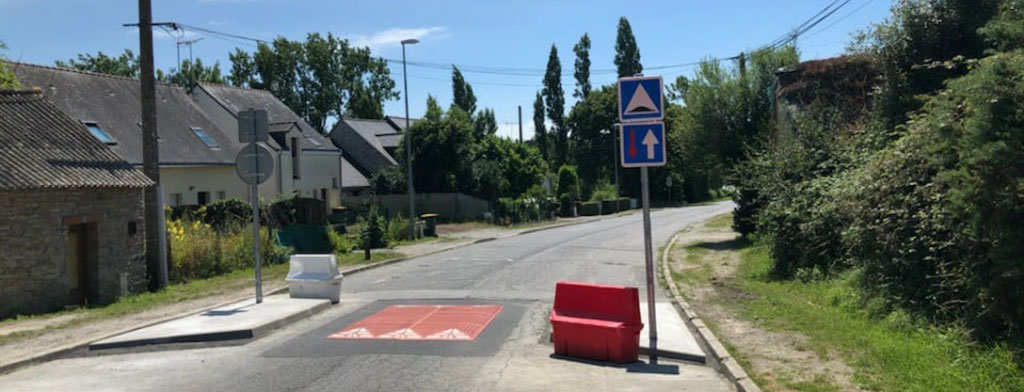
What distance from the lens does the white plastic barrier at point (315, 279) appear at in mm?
13219

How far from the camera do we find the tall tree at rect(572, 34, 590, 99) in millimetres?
79750

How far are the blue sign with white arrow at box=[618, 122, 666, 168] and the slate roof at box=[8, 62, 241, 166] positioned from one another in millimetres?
23357

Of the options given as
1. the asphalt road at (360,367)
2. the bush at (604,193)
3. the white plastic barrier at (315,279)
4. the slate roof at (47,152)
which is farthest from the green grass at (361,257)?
the bush at (604,193)

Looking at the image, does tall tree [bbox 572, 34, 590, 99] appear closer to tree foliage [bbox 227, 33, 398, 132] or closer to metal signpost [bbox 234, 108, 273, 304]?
tree foliage [bbox 227, 33, 398, 132]

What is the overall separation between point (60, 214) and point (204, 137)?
1950cm

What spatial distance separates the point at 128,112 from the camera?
99.6ft

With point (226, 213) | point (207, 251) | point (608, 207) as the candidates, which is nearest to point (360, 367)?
point (207, 251)

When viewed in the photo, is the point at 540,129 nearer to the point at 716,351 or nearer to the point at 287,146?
the point at 287,146

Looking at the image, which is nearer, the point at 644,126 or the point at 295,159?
the point at 644,126

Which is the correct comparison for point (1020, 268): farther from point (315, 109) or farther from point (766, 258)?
point (315, 109)

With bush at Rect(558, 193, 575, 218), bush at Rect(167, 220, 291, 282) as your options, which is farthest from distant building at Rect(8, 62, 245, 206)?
bush at Rect(558, 193, 575, 218)

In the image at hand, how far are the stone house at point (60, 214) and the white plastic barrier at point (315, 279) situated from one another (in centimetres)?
491

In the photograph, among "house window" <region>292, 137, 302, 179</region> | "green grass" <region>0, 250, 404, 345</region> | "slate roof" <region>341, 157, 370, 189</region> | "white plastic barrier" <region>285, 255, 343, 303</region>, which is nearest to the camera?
"green grass" <region>0, 250, 404, 345</region>

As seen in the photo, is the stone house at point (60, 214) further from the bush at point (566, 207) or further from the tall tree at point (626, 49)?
the tall tree at point (626, 49)
